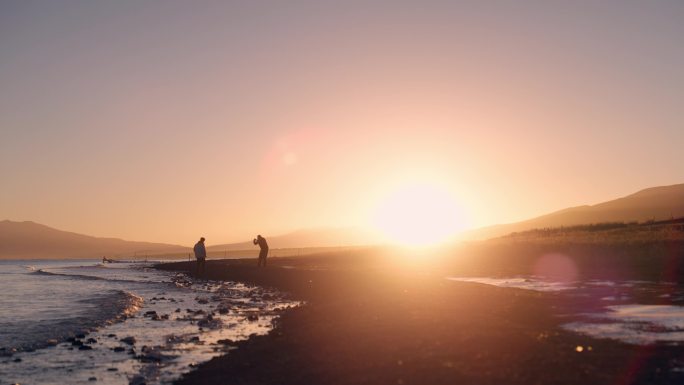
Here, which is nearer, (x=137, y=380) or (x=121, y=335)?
(x=137, y=380)

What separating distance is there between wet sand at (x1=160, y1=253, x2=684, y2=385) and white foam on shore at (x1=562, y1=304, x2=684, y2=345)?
81 centimetres

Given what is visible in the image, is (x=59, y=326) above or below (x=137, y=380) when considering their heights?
above

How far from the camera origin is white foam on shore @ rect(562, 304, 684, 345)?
1510cm

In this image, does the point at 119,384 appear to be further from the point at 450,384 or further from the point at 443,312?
the point at 443,312

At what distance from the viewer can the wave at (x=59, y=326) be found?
19.9m

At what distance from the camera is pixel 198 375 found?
1334 cm

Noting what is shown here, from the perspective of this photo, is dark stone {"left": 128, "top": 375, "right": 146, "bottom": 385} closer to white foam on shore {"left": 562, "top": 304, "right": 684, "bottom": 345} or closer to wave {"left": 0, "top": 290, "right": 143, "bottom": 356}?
wave {"left": 0, "top": 290, "right": 143, "bottom": 356}

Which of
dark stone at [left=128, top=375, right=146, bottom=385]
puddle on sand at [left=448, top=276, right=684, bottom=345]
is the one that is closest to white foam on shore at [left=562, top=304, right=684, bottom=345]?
puddle on sand at [left=448, top=276, right=684, bottom=345]

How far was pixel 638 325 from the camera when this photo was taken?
17.0 m

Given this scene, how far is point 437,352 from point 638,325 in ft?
23.4

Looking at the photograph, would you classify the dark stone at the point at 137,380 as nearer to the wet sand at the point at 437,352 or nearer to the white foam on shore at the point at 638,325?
the wet sand at the point at 437,352

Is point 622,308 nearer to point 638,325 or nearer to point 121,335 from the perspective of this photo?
point 638,325

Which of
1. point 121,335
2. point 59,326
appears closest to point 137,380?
point 121,335

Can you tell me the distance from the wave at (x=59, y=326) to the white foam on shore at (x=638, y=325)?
17.1m
